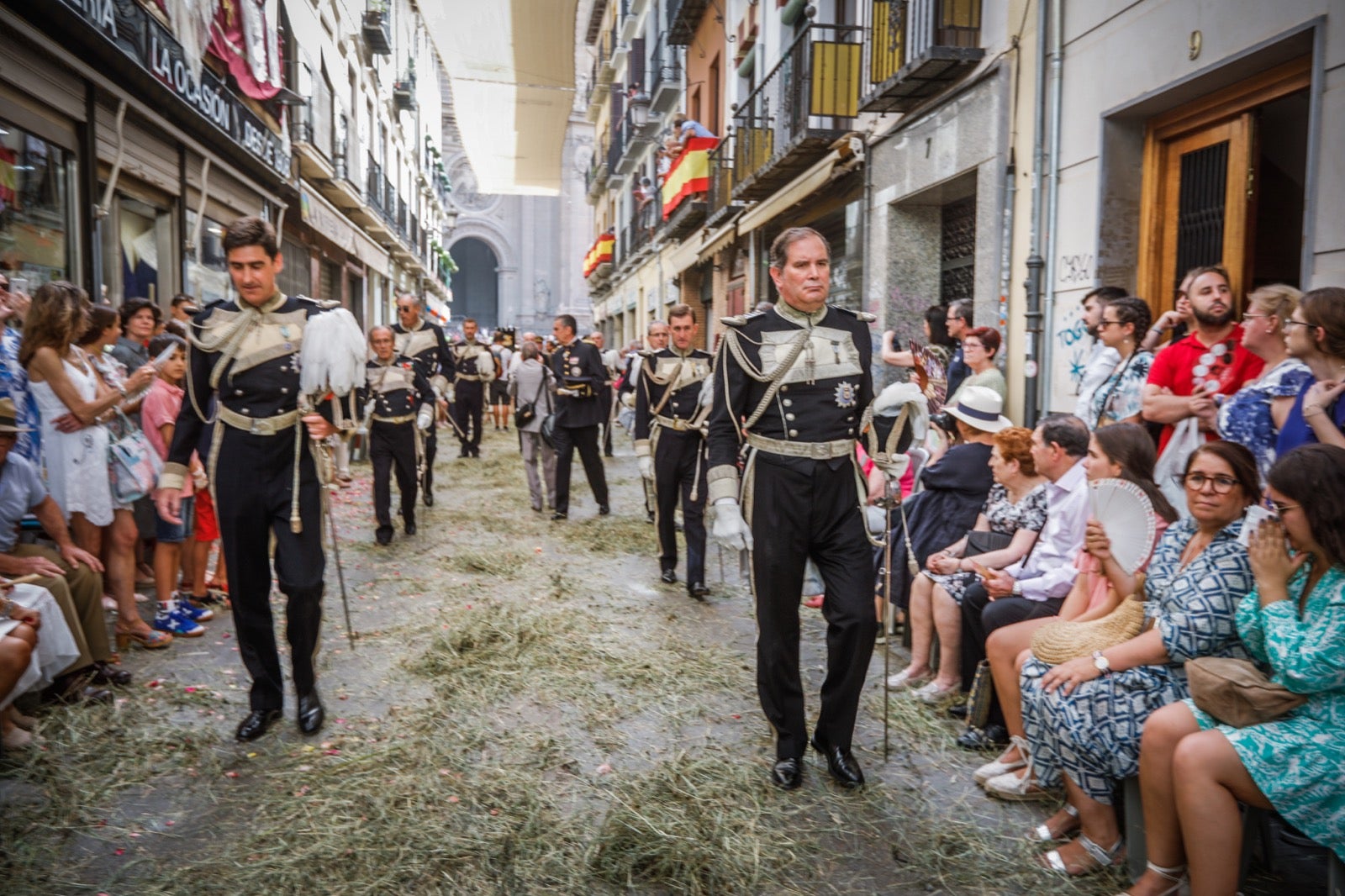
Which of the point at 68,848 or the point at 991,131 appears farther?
the point at 991,131

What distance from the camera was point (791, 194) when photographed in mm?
13242

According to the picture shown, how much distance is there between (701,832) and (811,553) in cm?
117

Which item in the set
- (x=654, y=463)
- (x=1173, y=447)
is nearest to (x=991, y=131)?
(x=654, y=463)

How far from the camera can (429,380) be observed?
30.7 ft

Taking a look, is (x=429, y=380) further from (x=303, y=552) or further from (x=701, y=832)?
(x=701, y=832)

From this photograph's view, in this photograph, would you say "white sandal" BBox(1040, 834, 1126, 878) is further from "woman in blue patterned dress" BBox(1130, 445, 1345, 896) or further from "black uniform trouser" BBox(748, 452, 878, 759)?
"black uniform trouser" BBox(748, 452, 878, 759)

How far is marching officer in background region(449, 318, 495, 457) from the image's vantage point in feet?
47.2

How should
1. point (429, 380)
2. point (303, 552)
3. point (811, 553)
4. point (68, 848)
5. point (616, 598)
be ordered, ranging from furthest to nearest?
point (429, 380) → point (616, 598) → point (303, 552) → point (811, 553) → point (68, 848)

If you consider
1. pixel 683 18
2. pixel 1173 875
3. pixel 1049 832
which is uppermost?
pixel 683 18

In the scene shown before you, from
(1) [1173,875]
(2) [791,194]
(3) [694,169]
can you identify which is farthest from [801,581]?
(3) [694,169]

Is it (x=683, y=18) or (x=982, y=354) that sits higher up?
(x=683, y=18)

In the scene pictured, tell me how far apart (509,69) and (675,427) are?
11.0m

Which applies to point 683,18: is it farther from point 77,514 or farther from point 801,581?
point 801,581

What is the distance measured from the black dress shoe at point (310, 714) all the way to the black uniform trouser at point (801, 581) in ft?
6.51
